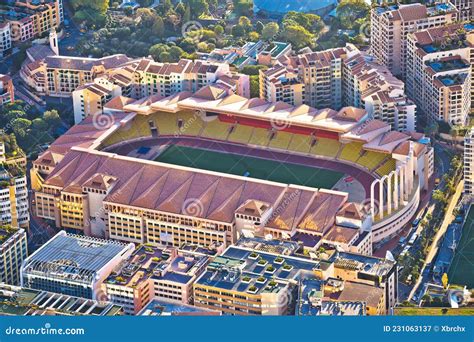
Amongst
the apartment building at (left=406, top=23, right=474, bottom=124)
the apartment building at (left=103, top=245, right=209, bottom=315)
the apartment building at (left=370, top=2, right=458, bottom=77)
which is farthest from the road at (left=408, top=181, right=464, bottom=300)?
the apartment building at (left=370, top=2, right=458, bottom=77)

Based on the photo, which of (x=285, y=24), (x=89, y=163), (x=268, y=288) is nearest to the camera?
(x=268, y=288)

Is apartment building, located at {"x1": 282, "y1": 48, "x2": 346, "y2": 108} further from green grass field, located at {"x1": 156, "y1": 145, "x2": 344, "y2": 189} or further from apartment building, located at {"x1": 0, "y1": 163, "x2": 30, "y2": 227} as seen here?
apartment building, located at {"x1": 0, "y1": 163, "x2": 30, "y2": 227}

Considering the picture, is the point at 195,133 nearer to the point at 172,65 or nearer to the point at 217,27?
the point at 172,65

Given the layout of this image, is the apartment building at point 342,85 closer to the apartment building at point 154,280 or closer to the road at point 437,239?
the road at point 437,239

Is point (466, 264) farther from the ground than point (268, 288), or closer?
closer

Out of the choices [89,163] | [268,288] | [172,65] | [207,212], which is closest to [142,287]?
[268,288]

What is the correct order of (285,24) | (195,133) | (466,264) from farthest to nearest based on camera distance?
(285,24), (195,133), (466,264)
